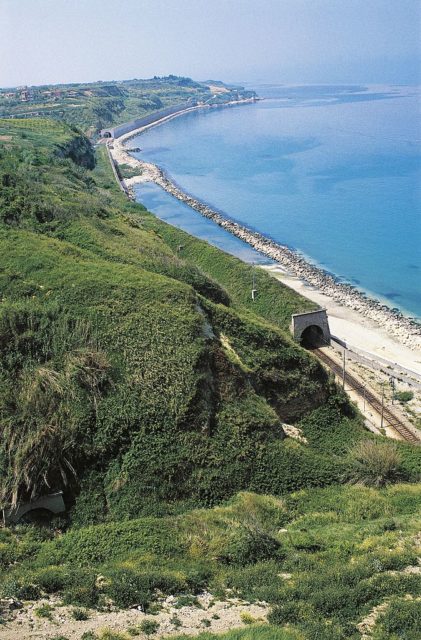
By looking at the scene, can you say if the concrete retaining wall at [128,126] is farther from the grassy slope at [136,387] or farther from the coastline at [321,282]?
the grassy slope at [136,387]

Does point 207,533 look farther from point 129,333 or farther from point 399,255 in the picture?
point 399,255

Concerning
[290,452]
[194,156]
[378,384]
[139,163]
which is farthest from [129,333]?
[194,156]

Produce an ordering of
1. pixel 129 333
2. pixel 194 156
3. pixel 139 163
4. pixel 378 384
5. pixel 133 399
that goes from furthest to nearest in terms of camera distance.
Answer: pixel 194 156, pixel 139 163, pixel 378 384, pixel 129 333, pixel 133 399

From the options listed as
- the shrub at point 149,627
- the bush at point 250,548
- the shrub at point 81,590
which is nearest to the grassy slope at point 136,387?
the bush at point 250,548

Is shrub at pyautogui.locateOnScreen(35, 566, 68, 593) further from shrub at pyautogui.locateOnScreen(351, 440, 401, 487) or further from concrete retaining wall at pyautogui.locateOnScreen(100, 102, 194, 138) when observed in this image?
concrete retaining wall at pyautogui.locateOnScreen(100, 102, 194, 138)

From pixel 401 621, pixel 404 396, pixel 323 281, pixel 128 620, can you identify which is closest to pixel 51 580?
A: pixel 128 620
